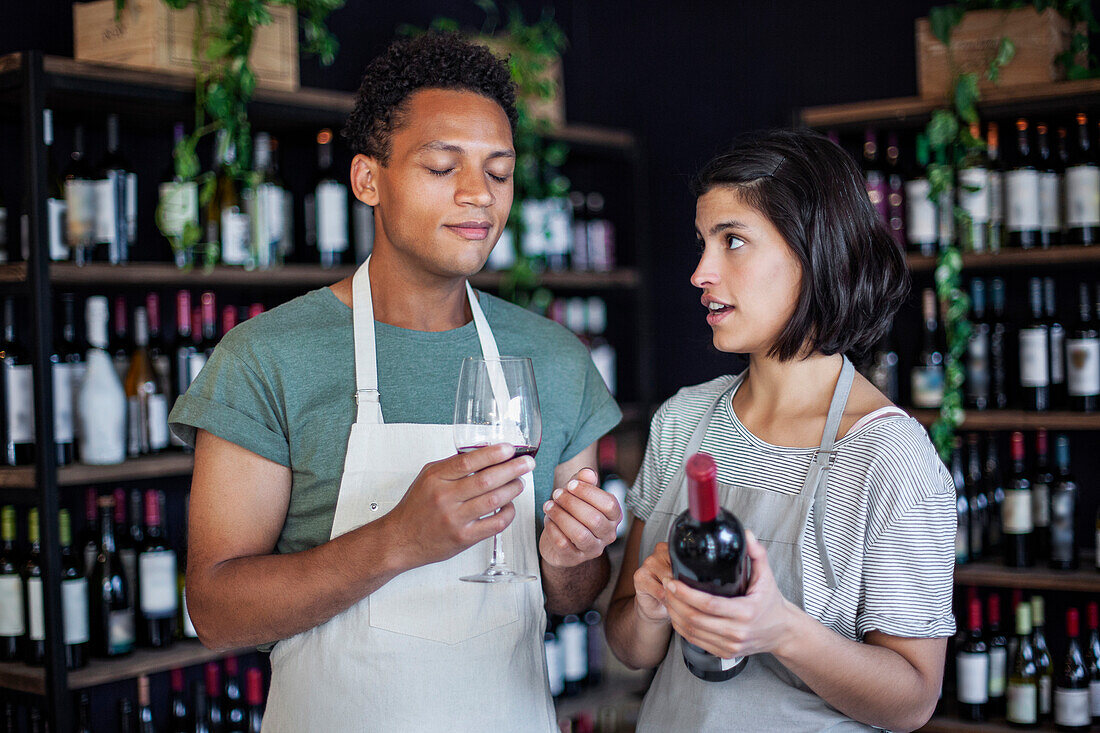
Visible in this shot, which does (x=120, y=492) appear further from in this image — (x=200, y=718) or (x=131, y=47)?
(x=131, y=47)

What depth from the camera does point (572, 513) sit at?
132cm

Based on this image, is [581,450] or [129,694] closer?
[581,450]

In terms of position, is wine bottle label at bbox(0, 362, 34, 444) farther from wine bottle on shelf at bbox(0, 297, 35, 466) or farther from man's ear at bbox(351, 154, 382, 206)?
man's ear at bbox(351, 154, 382, 206)

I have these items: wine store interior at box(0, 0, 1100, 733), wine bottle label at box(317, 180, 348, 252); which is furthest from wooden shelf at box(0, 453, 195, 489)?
wine bottle label at box(317, 180, 348, 252)

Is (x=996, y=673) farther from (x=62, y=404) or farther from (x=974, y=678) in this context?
(x=62, y=404)

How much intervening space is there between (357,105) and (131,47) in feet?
3.69

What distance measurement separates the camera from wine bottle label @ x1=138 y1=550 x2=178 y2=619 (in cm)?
252

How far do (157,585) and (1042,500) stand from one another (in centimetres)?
231

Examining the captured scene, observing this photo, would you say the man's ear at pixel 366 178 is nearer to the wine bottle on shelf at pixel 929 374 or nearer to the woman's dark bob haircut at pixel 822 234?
the woman's dark bob haircut at pixel 822 234

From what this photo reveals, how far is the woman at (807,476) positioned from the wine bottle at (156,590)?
1.41 meters

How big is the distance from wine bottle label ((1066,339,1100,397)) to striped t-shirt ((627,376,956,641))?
1607 mm

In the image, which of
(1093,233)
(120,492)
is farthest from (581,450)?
(1093,233)

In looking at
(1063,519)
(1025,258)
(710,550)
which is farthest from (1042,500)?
(710,550)

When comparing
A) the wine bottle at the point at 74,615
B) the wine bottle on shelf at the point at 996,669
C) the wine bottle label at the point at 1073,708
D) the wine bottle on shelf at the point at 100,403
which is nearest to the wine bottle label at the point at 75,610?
the wine bottle at the point at 74,615
